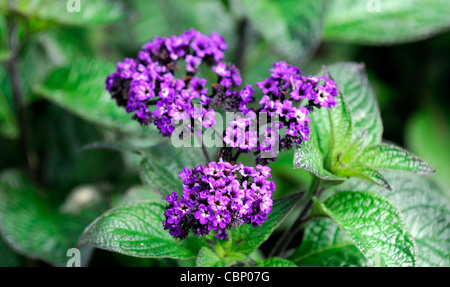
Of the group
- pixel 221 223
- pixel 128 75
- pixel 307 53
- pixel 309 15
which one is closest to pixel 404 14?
pixel 309 15

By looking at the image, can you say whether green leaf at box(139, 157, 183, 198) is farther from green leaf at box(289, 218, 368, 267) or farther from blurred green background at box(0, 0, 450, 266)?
green leaf at box(289, 218, 368, 267)

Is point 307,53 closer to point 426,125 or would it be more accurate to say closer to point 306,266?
point 306,266

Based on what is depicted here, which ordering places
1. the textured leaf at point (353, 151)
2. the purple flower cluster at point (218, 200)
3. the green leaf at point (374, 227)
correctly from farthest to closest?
the textured leaf at point (353, 151) → the green leaf at point (374, 227) → the purple flower cluster at point (218, 200)

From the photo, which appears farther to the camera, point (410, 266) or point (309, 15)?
point (309, 15)

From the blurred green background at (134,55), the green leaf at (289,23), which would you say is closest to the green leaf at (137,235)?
the blurred green background at (134,55)

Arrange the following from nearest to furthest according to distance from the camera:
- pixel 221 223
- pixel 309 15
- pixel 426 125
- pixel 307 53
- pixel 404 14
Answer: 1. pixel 221 223
2. pixel 307 53
3. pixel 309 15
4. pixel 404 14
5. pixel 426 125

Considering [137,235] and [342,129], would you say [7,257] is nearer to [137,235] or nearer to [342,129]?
[137,235]

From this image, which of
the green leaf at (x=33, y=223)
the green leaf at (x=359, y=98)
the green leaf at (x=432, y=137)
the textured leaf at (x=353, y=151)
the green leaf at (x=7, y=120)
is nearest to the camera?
the textured leaf at (x=353, y=151)

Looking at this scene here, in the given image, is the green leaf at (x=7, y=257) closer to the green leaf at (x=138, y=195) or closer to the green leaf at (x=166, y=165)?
the green leaf at (x=138, y=195)
